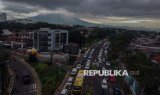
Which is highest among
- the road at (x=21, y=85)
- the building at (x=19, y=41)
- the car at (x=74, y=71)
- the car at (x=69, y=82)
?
the building at (x=19, y=41)

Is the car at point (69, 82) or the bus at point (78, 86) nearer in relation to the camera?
the bus at point (78, 86)

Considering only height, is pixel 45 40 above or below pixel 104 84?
above

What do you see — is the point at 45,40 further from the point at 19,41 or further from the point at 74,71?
the point at 74,71

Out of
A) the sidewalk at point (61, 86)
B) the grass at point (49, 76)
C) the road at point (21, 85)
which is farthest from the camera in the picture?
the grass at point (49, 76)

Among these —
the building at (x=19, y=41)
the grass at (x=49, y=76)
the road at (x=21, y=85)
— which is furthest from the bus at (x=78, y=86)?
the building at (x=19, y=41)

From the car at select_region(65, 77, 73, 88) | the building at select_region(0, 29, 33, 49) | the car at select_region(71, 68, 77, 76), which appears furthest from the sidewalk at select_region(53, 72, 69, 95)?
the building at select_region(0, 29, 33, 49)

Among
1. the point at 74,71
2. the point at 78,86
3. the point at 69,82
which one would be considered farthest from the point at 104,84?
the point at 74,71

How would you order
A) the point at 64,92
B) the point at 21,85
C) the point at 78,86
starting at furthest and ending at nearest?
the point at 21,85
the point at 78,86
the point at 64,92

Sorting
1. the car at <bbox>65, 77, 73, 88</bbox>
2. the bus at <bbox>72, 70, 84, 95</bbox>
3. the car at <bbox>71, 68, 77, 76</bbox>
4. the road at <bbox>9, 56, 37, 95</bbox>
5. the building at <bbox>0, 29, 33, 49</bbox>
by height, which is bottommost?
the road at <bbox>9, 56, 37, 95</bbox>

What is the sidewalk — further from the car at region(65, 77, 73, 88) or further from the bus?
the bus

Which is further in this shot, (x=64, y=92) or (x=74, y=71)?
(x=74, y=71)

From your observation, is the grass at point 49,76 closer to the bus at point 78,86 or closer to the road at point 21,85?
the road at point 21,85

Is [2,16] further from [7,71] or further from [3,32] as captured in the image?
[7,71]
